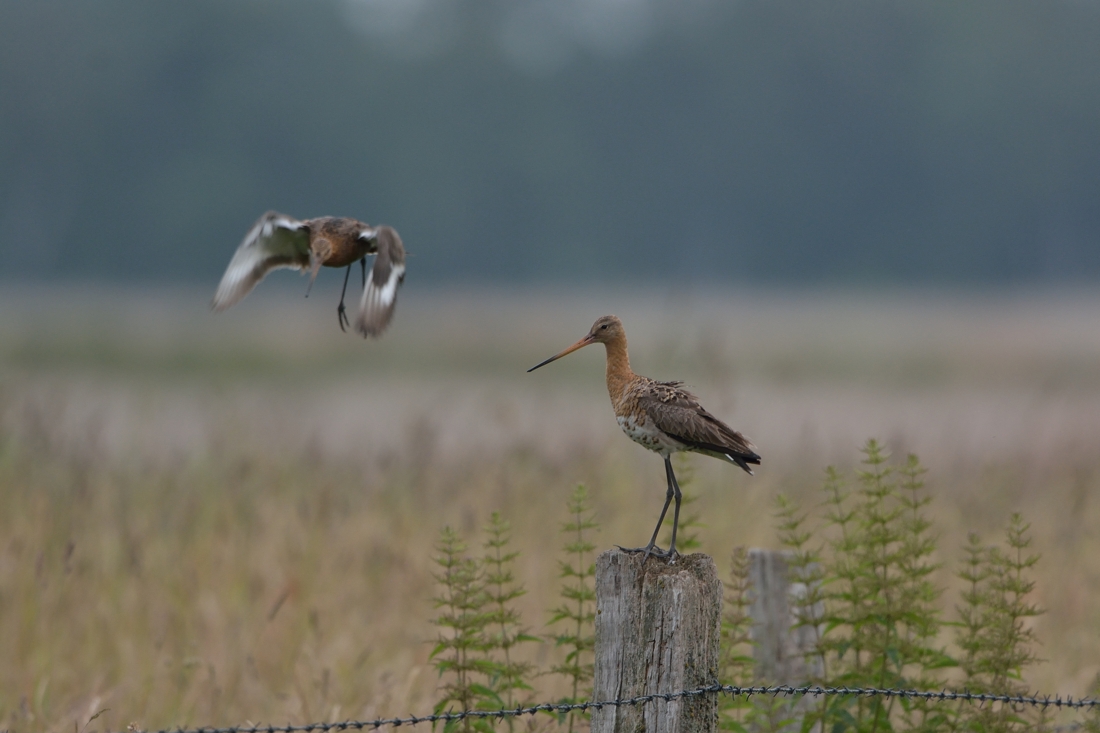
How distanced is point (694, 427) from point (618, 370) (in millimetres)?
449

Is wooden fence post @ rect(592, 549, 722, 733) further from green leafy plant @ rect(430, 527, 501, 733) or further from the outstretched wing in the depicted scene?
green leafy plant @ rect(430, 527, 501, 733)

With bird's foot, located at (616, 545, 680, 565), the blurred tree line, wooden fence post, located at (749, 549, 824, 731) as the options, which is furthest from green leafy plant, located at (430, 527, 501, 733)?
the blurred tree line

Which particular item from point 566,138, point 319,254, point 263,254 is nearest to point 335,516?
point 263,254

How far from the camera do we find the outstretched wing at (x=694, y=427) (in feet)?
14.3

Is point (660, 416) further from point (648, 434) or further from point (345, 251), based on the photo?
point (345, 251)

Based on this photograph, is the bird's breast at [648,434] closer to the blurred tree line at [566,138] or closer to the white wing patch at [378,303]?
the white wing patch at [378,303]

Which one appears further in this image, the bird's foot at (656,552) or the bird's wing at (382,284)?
the bird's foot at (656,552)

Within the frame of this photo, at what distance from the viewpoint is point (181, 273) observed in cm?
6662

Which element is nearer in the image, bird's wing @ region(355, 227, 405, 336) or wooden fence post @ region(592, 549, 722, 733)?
wooden fence post @ region(592, 549, 722, 733)

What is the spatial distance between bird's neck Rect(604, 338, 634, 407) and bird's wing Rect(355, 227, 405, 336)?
84cm

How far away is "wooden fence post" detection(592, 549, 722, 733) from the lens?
3.76 m

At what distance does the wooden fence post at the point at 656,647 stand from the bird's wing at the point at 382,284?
1.17 m

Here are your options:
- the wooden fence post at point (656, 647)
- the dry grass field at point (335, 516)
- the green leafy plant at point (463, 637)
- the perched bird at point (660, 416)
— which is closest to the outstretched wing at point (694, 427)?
the perched bird at point (660, 416)

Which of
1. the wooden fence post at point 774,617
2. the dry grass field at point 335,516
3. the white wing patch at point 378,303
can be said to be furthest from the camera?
the dry grass field at point 335,516
